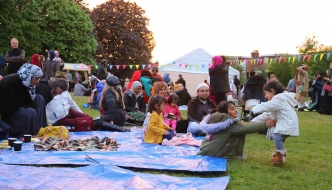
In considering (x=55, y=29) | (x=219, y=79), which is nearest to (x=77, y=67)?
(x=55, y=29)

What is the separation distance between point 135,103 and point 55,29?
31.3 meters

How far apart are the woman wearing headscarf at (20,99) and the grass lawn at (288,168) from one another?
3825 millimetres

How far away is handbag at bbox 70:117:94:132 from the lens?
29.8 ft

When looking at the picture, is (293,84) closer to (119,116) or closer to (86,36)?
(119,116)

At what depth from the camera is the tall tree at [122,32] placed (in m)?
48.6

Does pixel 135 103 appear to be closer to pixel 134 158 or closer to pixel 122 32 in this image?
pixel 134 158

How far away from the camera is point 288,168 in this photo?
5.68 metres

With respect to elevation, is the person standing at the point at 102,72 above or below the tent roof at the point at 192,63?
below

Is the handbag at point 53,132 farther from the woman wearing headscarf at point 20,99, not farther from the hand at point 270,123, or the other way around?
the hand at point 270,123

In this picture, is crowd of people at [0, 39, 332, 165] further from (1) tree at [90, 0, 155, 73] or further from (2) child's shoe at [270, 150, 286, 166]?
(1) tree at [90, 0, 155, 73]

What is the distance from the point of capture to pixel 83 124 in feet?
30.1

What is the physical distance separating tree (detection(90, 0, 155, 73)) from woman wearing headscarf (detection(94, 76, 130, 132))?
38.6 metres

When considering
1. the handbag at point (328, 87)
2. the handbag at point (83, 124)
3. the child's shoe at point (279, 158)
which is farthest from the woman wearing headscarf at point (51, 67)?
the handbag at point (328, 87)

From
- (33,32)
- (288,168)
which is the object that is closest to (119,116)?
(288,168)
